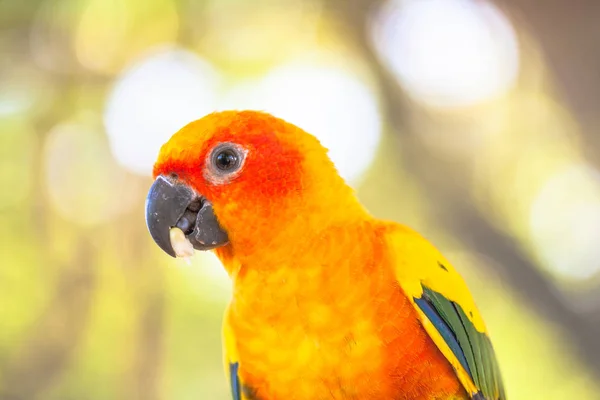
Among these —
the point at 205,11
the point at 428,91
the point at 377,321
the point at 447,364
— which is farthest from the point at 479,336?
the point at 205,11

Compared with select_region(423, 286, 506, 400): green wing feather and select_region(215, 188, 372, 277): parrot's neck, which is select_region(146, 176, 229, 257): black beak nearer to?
select_region(215, 188, 372, 277): parrot's neck

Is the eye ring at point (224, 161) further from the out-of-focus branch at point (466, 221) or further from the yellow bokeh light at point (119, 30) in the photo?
the yellow bokeh light at point (119, 30)

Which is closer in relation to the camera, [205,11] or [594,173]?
[594,173]

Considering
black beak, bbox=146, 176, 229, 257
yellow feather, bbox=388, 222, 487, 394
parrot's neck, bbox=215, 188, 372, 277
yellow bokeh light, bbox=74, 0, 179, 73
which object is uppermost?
yellow bokeh light, bbox=74, 0, 179, 73

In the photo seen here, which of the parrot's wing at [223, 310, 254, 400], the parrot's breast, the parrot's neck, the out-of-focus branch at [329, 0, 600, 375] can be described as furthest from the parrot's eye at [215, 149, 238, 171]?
the out-of-focus branch at [329, 0, 600, 375]

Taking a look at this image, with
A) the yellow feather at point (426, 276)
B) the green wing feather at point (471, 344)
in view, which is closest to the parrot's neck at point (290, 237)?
the yellow feather at point (426, 276)

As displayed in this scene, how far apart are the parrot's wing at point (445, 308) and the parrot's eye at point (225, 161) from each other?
422mm

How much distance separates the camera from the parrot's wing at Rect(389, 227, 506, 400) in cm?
120

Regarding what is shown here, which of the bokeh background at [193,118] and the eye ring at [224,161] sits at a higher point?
the bokeh background at [193,118]

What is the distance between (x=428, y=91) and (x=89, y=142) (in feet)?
6.22

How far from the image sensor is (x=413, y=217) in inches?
122

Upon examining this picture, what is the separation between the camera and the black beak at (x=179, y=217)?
1.19 meters

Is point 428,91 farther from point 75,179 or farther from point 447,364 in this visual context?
point 75,179

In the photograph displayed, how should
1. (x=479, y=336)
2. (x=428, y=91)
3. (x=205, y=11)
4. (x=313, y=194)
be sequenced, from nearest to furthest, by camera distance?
1. (x=313, y=194)
2. (x=479, y=336)
3. (x=428, y=91)
4. (x=205, y=11)
